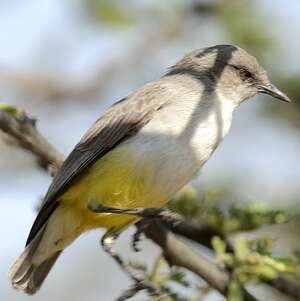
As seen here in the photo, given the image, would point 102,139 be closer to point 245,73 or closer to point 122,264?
point 122,264

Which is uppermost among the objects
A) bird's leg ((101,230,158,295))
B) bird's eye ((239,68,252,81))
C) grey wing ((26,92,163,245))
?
bird's eye ((239,68,252,81))

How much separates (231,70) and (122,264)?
153cm

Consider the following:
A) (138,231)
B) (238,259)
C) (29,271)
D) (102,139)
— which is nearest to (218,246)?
(238,259)

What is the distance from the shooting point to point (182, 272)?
4.98m

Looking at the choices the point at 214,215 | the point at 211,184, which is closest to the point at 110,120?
the point at 214,215

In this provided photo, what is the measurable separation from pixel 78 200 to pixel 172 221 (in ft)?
2.53

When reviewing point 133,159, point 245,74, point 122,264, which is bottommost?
point 122,264

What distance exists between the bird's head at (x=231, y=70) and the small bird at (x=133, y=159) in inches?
0.5

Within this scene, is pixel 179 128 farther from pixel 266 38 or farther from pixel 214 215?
pixel 266 38

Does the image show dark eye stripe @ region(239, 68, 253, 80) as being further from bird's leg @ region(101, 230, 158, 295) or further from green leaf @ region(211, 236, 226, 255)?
green leaf @ region(211, 236, 226, 255)

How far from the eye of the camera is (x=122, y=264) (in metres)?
5.21

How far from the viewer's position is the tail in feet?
18.7

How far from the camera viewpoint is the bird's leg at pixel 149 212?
4.88 m

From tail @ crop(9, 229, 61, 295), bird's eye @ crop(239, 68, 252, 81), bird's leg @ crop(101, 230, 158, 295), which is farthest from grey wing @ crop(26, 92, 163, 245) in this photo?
bird's eye @ crop(239, 68, 252, 81)
